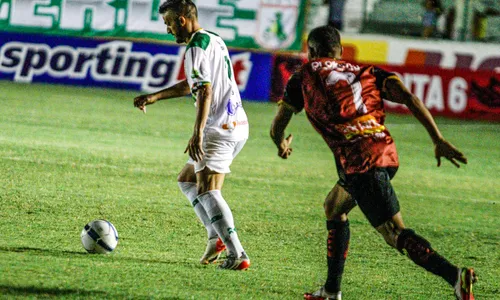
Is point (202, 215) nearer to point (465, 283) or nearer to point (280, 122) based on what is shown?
point (280, 122)

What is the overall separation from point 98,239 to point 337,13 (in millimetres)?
17997

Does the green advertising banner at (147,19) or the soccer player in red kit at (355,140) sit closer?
the soccer player in red kit at (355,140)

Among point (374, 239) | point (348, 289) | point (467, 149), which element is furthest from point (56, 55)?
point (348, 289)

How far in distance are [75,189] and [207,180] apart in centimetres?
319

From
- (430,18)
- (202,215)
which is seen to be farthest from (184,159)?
(430,18)

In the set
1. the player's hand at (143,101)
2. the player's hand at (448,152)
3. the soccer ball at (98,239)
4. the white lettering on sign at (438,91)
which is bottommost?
the white lettering on sign at (438,91)

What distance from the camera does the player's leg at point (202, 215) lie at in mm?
6664

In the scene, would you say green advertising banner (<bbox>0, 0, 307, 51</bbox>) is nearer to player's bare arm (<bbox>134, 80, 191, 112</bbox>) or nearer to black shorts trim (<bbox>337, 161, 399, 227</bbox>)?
player's bare arm (<bbox>134, 80, 191, 112</bbox>)

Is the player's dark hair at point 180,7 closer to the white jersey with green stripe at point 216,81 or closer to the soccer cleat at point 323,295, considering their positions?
the white jersey with green stripe at point 216,81

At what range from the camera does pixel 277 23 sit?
22.6 metres

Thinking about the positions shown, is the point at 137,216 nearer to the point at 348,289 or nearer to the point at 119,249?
the point at 119,249

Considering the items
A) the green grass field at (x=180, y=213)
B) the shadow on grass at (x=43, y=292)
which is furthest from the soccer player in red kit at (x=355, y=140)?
the shadow on grass at (x=43, y=292)

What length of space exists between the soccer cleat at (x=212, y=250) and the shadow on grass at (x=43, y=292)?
→ 1.33m

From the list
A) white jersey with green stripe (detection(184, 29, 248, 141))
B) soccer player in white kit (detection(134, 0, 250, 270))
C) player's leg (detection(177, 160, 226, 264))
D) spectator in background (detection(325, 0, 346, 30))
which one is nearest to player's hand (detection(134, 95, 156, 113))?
soccer player in white kit (detection(134, 0, 250, 270))
